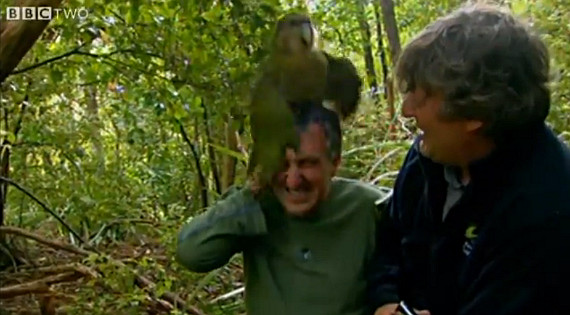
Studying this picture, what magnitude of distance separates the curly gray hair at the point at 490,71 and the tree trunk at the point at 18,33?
0.69 metres

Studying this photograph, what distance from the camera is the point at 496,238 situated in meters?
1.17

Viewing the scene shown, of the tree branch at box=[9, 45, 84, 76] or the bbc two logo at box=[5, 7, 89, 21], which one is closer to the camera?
the bbc two logo at box=[5, 7, 89, 21]

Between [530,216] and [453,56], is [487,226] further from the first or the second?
[453,56]

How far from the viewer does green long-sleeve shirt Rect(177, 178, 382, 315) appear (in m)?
1.29

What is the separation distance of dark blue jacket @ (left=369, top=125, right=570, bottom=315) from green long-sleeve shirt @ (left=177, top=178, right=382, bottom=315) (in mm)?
45

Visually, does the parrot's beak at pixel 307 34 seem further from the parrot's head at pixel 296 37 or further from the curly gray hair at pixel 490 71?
the curly gray hair at pixel 490 71

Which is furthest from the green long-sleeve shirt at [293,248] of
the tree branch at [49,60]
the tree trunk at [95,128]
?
the tree trunk at [95,128]

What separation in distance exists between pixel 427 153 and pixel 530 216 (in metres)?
0.17

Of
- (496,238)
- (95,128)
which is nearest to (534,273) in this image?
(496,238)

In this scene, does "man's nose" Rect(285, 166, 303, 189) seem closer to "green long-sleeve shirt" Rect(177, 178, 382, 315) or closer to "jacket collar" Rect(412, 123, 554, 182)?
"green long-sleeve shirt" Rect(177, 178, 382, 315)

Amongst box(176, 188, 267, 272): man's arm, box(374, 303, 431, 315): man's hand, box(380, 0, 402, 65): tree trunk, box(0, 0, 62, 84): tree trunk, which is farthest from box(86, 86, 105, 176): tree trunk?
box(374, 303, 431, 315): man's hand

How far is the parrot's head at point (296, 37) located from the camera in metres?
1.14

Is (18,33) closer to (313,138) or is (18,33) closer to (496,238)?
(313,138)

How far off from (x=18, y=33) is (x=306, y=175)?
590mm
